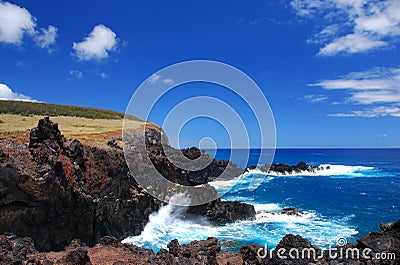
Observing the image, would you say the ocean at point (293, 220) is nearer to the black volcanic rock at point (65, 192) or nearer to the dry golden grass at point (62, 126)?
the black volcanic rock at point (65, 192)

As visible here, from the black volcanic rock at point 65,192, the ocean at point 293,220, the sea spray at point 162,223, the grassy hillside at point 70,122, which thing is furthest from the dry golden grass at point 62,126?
the ocean at point 293,220

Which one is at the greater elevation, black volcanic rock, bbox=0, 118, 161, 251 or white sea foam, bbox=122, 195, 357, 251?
black volcanic rock, bbox=0, 118, 161, 251

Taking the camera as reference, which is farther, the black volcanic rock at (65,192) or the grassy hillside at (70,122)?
the grassy hillside at (70,122)

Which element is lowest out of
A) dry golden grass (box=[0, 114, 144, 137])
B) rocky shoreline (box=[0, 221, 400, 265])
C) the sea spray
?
the sea spray

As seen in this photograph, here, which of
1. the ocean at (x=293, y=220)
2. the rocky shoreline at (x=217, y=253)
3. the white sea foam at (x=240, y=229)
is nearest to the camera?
the rocky shoreline at (x=217, y=253)

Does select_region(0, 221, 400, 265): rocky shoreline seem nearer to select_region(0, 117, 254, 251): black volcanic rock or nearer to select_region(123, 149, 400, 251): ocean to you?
select_region(0, 117, 254, 251): black volcanic rock

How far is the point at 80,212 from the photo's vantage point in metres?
22.3

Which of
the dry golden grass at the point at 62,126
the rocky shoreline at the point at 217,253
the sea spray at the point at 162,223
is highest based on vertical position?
the dry golden grass at the point at 62,126

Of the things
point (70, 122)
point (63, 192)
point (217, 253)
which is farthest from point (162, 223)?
point (70, 122)

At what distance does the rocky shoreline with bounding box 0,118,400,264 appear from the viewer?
42.1 feet

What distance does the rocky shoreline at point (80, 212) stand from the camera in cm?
1284

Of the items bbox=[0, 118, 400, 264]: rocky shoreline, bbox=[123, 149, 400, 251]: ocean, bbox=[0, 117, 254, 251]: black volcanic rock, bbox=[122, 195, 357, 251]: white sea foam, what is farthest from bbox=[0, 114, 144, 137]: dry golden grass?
bbox=[123, 149, 400, 251]: ocean

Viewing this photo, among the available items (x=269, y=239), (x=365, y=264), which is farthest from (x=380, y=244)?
(x=269, y=239)

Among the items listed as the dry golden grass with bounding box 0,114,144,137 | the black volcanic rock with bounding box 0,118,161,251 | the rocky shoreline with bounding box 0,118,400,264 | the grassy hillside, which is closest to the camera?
the rocky shoreline with bounding box 0,118,400,264
